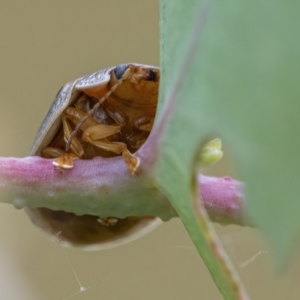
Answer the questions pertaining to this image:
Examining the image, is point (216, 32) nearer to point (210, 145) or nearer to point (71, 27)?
point (210, 145)

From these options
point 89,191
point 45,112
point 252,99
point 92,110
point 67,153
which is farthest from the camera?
point 45,112

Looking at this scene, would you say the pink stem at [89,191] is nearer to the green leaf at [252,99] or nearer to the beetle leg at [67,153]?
the beetle leg at [67,153]

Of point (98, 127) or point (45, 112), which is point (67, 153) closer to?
point (98, 127)

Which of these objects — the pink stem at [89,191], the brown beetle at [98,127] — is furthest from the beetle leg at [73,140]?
the pink stem at [89,191]

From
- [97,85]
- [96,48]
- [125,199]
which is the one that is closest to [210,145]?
[125,199]

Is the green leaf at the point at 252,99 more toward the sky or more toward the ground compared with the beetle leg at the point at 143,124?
more toward the sky

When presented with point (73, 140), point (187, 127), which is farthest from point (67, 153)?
point (187, 127)

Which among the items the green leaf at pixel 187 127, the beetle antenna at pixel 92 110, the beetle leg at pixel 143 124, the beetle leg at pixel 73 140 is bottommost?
the beetle leg at pixel 143 124
